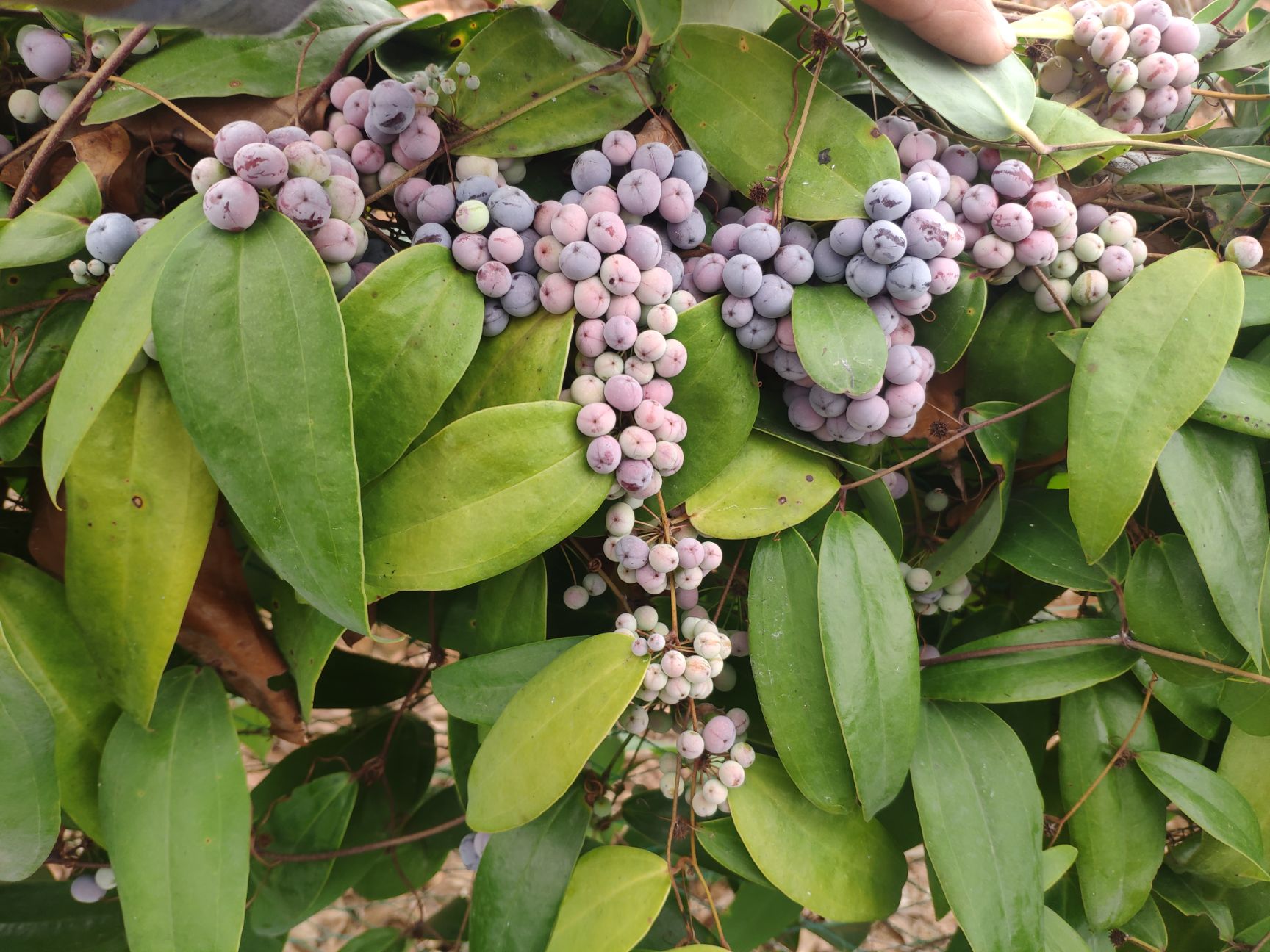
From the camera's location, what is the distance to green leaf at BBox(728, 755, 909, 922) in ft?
1.86

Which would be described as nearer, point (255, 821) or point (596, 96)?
point (596, 96)

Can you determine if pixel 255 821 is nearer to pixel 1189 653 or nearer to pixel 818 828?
pixel 818 828

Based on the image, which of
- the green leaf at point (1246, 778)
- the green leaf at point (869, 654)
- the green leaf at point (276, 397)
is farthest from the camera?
the green leaf at point (1246, 778)

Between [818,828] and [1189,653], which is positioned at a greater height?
[1189,653]

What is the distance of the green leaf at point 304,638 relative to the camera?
530 mm

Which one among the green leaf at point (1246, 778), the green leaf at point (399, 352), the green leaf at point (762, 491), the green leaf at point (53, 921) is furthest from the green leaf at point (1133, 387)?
the green leaf at point (53, 921)

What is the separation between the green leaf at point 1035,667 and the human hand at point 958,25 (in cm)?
38

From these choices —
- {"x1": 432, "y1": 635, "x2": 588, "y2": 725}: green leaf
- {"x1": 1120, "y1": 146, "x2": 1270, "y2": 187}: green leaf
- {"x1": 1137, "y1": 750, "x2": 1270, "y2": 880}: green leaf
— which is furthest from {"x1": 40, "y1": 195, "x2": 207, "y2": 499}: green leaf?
{"x1": 1137, "y1": 750, "x2": 1270, "y2": 880}: green leaf

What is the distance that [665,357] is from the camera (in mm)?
492

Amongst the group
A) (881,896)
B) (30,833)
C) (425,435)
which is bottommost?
(881,896)

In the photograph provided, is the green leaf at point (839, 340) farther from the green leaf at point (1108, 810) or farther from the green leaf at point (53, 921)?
the green leaf at point (53, 921)

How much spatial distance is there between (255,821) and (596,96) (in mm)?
688

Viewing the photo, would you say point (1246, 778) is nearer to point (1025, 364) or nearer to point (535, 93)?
point (1025, 364)

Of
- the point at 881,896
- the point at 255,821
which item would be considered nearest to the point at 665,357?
the point at 881,896
